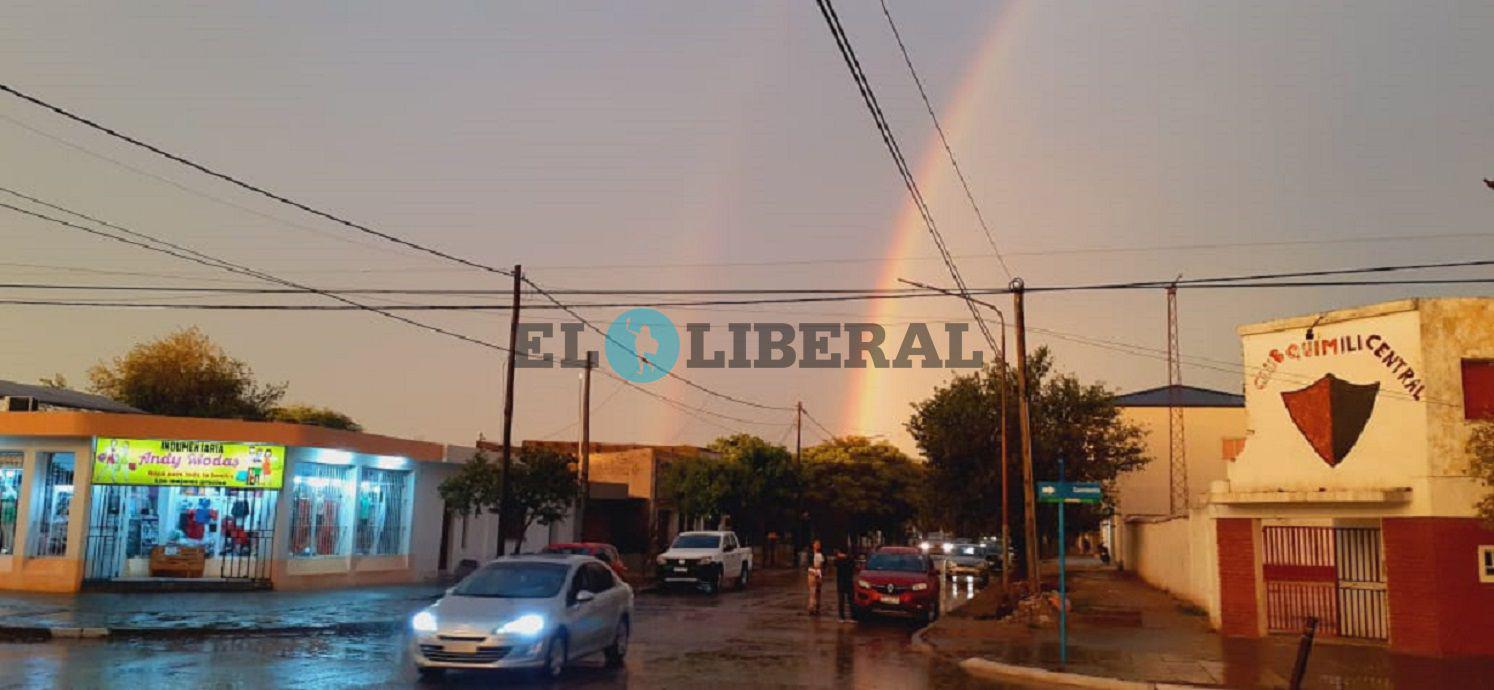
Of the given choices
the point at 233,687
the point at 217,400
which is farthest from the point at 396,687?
the point at 217,400

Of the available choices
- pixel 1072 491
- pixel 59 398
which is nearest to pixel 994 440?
pixel 1072 491

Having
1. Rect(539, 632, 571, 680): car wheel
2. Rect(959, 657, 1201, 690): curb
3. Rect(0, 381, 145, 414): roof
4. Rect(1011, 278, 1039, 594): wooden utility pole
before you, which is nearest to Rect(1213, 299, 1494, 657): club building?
Rect(1011, 278, 1039, 594): wooden utility pole

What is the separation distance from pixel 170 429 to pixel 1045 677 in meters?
20.8

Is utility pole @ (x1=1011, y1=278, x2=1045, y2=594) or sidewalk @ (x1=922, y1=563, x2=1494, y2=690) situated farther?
utility pole @ (x1=1011, y1=278, x2=1045, y2=594)

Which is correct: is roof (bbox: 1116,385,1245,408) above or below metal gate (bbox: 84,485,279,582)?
above

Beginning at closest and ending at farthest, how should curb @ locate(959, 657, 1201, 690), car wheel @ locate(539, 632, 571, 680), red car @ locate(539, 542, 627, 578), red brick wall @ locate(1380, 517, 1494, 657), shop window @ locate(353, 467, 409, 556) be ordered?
car wheel @ locate(539, 632, 571, 680) → curb @ locate(959, 657, 1201, 690) → red brick wall @ locate(1380, 517, 1494, 657) → red car @ locate(539, 542, 627, 578) → shop window @ locate(353, 467, 409, 556)

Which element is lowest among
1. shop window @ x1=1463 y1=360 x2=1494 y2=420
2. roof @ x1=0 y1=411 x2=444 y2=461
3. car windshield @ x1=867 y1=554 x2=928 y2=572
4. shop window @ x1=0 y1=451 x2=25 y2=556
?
car windshield @ x1=867 y1=554 x2=928 y2=572

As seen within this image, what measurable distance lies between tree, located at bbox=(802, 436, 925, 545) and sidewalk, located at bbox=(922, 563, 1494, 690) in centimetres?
4385

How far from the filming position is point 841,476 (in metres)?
72.5

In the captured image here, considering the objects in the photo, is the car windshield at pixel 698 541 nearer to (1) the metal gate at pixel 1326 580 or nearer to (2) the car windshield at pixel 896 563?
(2) the car windshield at pixel 896 563

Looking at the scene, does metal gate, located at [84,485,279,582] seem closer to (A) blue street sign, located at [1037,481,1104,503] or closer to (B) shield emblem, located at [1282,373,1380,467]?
(A) blue street sign, located at [1037,481,1104,503]

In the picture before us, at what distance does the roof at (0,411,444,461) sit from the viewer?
2677 cm

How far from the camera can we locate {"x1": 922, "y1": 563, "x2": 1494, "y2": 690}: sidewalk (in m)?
16.6

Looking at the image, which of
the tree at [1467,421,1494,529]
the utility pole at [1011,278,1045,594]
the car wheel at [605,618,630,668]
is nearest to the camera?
the car wheel at [605,618,630,668]
